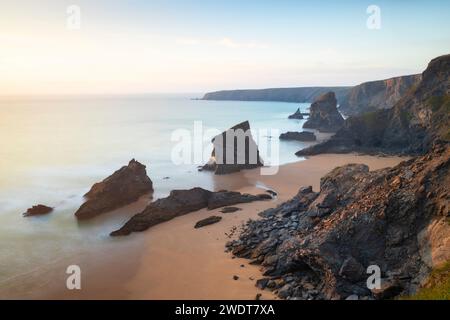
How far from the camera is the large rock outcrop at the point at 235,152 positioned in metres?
53.5

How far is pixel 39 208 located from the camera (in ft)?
120

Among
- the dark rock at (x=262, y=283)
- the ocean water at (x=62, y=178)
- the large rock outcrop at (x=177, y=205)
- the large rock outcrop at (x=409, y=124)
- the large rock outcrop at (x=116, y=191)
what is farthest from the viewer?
the large rock outcrop at (x=409, y=124)

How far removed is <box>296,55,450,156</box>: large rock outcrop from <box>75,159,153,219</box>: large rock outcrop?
116 ft

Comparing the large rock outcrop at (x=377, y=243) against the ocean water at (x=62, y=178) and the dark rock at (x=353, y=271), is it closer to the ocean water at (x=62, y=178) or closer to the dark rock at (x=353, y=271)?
the dark rock at (x=353, y=271)

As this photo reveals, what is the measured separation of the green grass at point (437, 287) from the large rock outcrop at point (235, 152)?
38458 millimetres

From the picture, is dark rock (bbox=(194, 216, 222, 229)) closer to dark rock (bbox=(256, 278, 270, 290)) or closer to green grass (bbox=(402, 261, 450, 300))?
dark rock (bbox=(256, 278, 270, 290))

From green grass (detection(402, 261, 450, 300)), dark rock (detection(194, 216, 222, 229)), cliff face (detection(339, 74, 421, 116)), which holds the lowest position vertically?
dark rock (detection(194, 216, 222, 229))

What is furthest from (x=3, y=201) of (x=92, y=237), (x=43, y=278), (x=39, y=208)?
(x=43, y=278)

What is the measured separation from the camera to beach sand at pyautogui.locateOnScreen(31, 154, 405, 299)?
802 inches

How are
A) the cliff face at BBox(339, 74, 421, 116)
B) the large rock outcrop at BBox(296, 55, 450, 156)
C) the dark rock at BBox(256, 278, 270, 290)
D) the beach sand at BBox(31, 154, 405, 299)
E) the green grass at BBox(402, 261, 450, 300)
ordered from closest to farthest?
the green grass at BBox(402, 261, 450, 300), the dark rock at BBox(256, 278, 270, 290), the beach sand at BBox(31, 154, 405, 299), the large rock outcrop at BBox(296, 55, 450, 156), the cliff face at BBox(339, 74, 421, 116)

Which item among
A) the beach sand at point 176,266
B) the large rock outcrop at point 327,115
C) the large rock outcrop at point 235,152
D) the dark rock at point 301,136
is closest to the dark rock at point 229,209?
Result: the beach sand at point 176,266

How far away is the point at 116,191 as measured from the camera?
125 ft

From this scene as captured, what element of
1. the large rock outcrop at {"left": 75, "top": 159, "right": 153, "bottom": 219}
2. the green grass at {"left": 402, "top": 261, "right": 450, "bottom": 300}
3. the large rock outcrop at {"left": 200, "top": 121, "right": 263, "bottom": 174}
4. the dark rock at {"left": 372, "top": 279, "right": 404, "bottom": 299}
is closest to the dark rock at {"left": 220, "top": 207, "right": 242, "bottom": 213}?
the large rock outcrop at {"left": 75, "top": 159, "right": 153, "bottom": 219}
